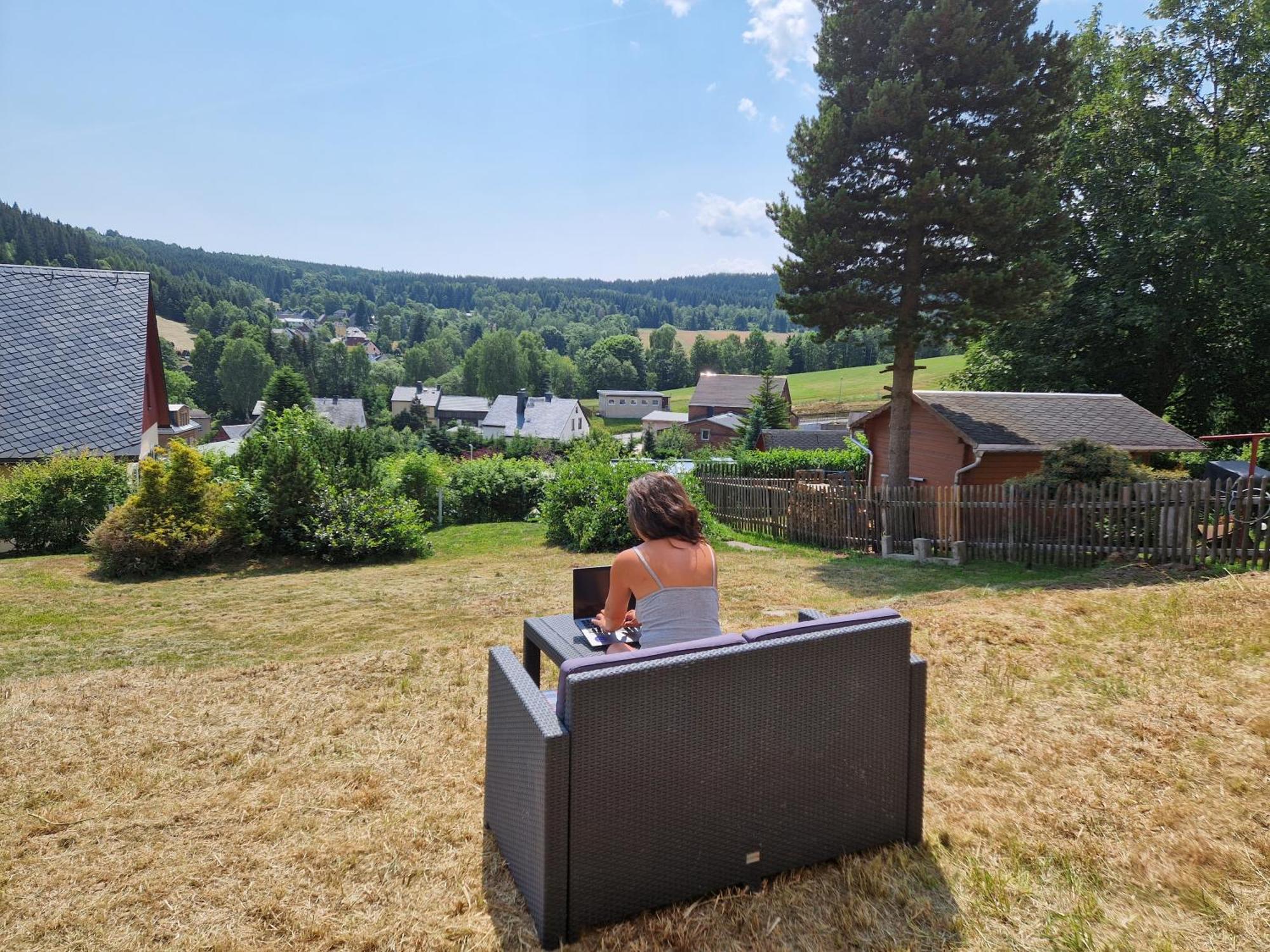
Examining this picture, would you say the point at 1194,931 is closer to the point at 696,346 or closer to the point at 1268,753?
the point at 1268,753

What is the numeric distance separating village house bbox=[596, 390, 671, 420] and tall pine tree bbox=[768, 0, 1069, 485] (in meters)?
94.1

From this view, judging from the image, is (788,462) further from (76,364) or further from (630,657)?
(630,657)

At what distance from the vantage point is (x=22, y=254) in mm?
106500

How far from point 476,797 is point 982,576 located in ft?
30.7

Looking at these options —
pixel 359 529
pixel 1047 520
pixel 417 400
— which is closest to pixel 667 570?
pixel 1047 520

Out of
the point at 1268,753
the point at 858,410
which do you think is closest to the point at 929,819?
the point at 1268,753

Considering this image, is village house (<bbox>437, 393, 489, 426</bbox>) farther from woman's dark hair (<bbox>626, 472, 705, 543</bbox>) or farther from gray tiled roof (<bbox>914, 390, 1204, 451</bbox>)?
woman's dark hair (<bbox>626, 472, 705, 543</bbox>)

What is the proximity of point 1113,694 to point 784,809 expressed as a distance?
2953 mm

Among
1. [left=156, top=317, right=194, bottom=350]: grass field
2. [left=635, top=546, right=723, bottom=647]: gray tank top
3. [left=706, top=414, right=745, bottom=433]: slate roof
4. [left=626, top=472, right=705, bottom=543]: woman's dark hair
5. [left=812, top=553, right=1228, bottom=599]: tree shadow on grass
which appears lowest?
[left=812, top=553, right=1228, bottom=599]: tree shadow on grass

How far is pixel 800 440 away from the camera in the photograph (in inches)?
1811

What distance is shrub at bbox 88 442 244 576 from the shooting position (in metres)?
11.1

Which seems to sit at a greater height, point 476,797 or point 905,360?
point 905,360

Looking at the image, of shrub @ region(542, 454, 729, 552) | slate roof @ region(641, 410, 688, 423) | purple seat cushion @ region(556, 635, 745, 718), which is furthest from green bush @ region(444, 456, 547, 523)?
slate roof @ region(641, 410, 688, 423)

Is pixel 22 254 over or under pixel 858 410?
over
